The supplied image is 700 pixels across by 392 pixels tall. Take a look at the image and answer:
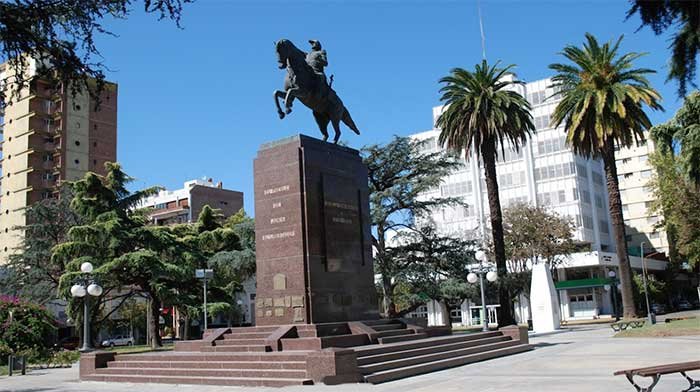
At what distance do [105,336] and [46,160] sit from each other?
81.1 ft

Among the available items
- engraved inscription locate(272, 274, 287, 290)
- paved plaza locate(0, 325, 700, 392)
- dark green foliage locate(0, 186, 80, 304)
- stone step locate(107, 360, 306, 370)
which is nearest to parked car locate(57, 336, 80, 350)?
dark green foliage locate(0, 186, 80, 304)

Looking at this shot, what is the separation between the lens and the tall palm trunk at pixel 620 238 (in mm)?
36562

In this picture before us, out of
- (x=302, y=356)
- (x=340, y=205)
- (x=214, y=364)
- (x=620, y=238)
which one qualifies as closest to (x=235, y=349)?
(x=214, y=364)

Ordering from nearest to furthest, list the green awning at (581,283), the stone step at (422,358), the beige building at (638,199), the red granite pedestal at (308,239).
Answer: the stone step at (422,358) < the red granite pedestal at (308,239) < the green awning at (581,283) < the beige building at (638,199)

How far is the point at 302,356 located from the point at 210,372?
2.68m

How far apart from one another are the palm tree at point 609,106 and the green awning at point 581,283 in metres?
29.6

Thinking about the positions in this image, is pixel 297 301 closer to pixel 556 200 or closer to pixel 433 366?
pixel 433 366

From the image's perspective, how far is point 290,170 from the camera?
20.2m

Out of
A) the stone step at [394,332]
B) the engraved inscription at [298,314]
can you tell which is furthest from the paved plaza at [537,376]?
the engraved inscription at [298,314]

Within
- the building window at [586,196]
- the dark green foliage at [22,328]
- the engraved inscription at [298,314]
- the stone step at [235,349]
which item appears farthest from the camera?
the building window at [586,196]

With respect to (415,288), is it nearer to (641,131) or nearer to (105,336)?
(641,131)

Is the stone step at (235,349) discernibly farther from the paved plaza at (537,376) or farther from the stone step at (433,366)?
the stone step at (433,366)

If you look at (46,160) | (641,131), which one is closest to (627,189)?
(641,131)

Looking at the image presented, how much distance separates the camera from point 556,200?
244 feet
